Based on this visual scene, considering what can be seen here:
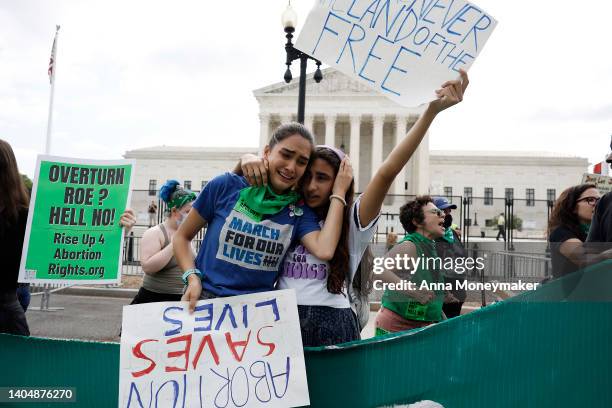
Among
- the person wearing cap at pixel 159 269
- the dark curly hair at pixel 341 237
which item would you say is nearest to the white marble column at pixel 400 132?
the person wearing cap at pixel 159 269

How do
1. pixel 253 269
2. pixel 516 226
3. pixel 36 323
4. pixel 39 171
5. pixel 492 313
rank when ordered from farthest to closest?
pixel 516 226 < pixel 36 323 < pixel 39 171 < pixel 253 269 < pixel 492 313

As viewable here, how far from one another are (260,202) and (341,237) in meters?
0.36

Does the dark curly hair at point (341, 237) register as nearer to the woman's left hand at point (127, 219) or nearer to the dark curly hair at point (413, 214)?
the woman's left hand at point (127, 219)

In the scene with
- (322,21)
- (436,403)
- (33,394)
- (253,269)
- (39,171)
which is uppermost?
(322,21)

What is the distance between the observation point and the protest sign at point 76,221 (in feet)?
8.10

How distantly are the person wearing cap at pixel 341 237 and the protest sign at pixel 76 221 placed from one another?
4.20ft

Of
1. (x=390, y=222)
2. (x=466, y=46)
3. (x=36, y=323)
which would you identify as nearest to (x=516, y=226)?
(x=390, y=222)

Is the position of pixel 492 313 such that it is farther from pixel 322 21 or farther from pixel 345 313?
pixel 322 21

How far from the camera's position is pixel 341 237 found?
1878mm

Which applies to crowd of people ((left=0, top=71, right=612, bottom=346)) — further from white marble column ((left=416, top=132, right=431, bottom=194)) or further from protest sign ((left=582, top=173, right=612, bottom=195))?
white marble column ((left=416, top=132, right=431, bottom=194))

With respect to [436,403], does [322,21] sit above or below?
above

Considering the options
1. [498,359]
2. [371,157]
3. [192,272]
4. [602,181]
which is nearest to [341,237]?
[192,272]

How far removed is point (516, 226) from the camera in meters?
29.8

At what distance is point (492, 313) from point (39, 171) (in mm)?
2408
